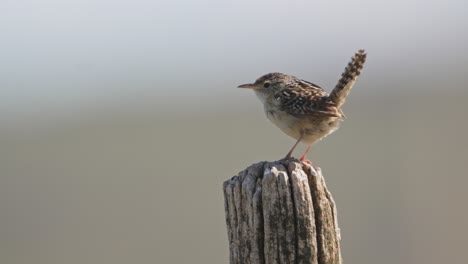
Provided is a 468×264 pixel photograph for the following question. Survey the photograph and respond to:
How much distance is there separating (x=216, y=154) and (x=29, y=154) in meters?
7.54

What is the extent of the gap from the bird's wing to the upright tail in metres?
0.12

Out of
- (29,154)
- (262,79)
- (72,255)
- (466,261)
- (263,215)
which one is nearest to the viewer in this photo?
(263,215)

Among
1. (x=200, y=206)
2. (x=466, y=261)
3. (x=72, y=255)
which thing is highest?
(x=200, y=206)

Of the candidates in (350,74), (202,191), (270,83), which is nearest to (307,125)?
(350,74)

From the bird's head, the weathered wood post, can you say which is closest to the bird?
the bird's head

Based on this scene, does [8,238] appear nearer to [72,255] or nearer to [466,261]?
[72,255]

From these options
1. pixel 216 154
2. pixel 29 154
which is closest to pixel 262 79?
pixel 216 154

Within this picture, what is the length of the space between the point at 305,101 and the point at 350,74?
1.59ft

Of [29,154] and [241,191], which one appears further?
[29,154]

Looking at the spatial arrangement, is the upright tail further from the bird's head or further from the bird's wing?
the bird's head

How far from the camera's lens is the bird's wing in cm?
728

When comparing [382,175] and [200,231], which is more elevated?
[382,175]

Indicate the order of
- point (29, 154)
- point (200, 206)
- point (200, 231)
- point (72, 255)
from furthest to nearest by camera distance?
point (29, 154) → point (200, 206) → point (200, 231) → point (72, 255)

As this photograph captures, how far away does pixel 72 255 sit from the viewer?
16625 millimetres
